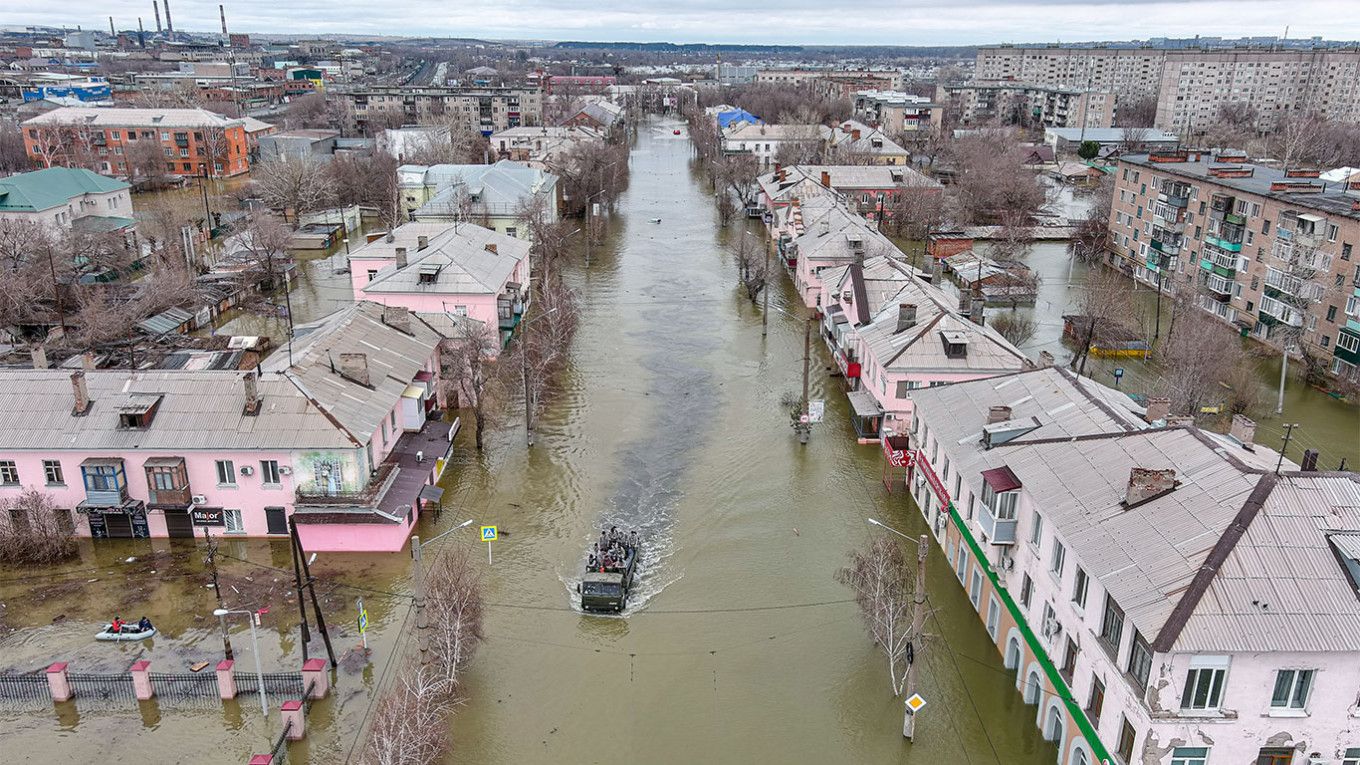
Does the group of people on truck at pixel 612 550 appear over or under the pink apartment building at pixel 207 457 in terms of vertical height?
under

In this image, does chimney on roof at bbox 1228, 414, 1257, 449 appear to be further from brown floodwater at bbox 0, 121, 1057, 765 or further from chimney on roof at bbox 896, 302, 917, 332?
chimney on roof at bbox 896, 302, 917, 332

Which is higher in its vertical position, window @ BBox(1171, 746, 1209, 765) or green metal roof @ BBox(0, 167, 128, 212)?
green metal roof @ BBox(0, 167, 128, 212)

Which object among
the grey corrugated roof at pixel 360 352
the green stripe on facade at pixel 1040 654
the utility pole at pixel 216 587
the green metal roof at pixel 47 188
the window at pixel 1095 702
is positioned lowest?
the utility pole at pixel 216 587

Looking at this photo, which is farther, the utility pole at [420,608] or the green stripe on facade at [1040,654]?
the utility pole at [420,608]

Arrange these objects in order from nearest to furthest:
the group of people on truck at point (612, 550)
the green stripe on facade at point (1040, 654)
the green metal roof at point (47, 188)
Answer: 1. the green stripe on facade at point (1040, 654)
2. the group of people on truck at point (612, 550)
3. the green metal roof at point (47, 188)

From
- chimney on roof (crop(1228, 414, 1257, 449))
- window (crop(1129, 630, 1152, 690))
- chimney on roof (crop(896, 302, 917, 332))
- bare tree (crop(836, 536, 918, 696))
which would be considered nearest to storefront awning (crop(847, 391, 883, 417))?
chimney on roof (crop(896, 302, 917, 332))

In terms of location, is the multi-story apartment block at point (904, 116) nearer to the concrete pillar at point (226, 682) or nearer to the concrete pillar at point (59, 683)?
the concrete pillar at point (226, 682)

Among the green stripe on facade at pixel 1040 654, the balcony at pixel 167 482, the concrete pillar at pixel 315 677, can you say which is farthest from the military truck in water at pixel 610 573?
the balcony at pixel 167 482
